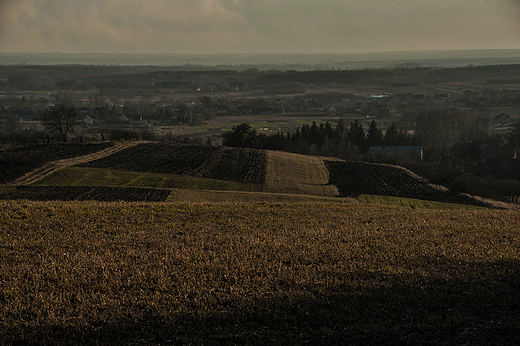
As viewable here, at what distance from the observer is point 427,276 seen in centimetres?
1203

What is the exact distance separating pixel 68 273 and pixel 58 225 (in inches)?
278

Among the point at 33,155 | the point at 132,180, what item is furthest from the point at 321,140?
the point at 33,155

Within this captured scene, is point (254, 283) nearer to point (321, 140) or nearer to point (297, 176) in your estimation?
point (297, 176)

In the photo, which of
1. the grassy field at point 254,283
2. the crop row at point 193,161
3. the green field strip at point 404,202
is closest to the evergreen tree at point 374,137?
the crop row at point 193,161

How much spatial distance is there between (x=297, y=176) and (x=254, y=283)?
41263 mm

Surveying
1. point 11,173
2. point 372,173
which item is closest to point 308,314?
point 11,173

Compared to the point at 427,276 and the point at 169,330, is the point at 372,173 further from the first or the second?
the point at 169,330

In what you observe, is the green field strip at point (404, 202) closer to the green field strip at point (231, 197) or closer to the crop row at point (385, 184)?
the crop row at point (385, 184)

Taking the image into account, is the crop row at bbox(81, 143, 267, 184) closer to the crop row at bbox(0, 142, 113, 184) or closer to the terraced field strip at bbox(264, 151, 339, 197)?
the terraced field strip at bbox(264, 151, 339, 197)

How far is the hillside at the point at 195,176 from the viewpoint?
39.2 m

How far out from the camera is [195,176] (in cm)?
4781

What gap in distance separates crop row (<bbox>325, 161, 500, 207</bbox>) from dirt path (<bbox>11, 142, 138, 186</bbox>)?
2865cm

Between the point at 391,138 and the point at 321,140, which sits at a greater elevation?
the point at 391,138

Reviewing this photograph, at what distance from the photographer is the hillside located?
39250mm
